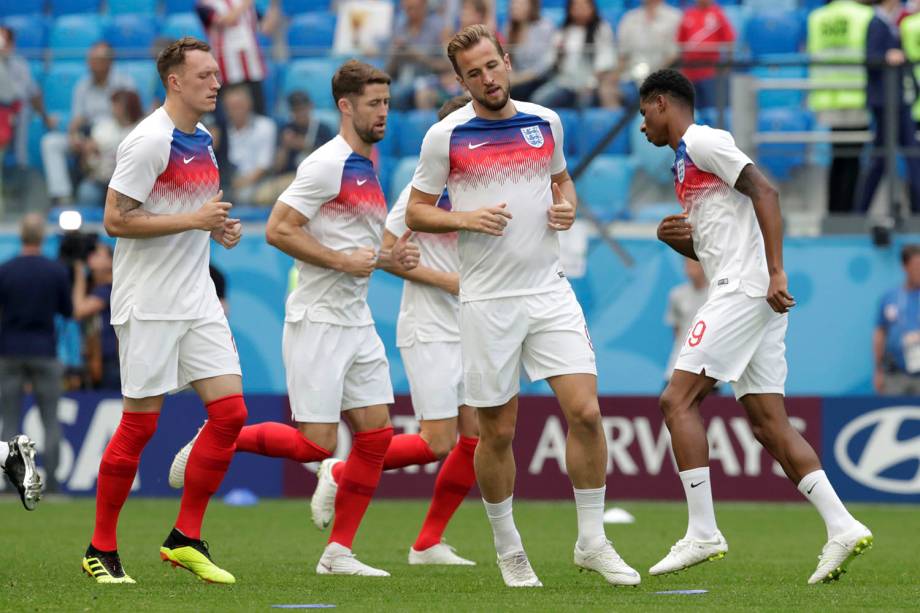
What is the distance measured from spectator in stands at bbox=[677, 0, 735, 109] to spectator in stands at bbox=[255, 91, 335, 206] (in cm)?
363

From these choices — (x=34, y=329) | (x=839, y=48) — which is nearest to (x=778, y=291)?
(x=34, y=329)

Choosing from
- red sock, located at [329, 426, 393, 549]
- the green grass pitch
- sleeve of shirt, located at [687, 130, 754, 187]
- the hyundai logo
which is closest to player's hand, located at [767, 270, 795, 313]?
sleeve of shirt, located at [687, 130, 754, 187]

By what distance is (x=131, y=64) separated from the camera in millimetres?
17328

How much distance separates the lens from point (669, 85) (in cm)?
862

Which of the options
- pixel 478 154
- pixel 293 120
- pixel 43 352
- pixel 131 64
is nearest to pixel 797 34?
pixel 293 120

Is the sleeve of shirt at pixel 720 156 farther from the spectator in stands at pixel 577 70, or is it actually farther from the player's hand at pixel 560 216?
the spectator in stands at pixel 577 70

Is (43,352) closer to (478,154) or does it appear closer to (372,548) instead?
(372,548)

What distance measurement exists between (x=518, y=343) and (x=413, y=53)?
9276mm

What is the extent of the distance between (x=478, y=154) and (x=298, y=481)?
27.1ft

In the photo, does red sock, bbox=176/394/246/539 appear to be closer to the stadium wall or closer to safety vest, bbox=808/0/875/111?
the stadium wall

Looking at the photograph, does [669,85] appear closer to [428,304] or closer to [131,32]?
[428,304]

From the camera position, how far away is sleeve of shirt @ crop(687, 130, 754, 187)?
827 centimetres

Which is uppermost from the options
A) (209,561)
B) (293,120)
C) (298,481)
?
(293,120)

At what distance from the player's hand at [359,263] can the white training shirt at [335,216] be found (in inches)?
4.7
